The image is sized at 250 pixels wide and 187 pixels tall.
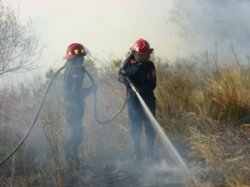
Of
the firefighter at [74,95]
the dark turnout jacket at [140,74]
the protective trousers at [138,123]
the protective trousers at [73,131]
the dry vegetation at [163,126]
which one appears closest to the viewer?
the dry vegetation at [163,126]

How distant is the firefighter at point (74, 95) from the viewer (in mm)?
7262

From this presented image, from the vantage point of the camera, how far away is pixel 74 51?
734 centimetres

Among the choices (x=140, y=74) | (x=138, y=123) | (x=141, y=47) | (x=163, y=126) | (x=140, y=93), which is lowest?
(x=163, y=126)

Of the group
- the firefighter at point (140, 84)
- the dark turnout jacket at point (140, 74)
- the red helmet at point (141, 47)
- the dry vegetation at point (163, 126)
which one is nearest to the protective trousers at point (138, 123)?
the firefighter at point (140, 84)

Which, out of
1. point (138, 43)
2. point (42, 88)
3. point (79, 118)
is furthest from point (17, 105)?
point (138, 43)

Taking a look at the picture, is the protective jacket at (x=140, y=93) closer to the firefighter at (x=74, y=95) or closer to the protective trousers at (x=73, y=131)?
the firefighter at (x=74, y=95)

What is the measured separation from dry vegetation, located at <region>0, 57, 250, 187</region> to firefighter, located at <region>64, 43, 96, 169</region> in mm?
178

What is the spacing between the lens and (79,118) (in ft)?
24.5

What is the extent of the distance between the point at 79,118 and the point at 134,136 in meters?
0.88

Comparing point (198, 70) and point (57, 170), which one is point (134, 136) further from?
point (198, 70)

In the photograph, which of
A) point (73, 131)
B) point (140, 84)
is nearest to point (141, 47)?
point (140, 84)

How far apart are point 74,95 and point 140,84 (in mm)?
964

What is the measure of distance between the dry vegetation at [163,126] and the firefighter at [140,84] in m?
0.52

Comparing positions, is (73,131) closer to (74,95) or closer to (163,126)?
(74,95)
